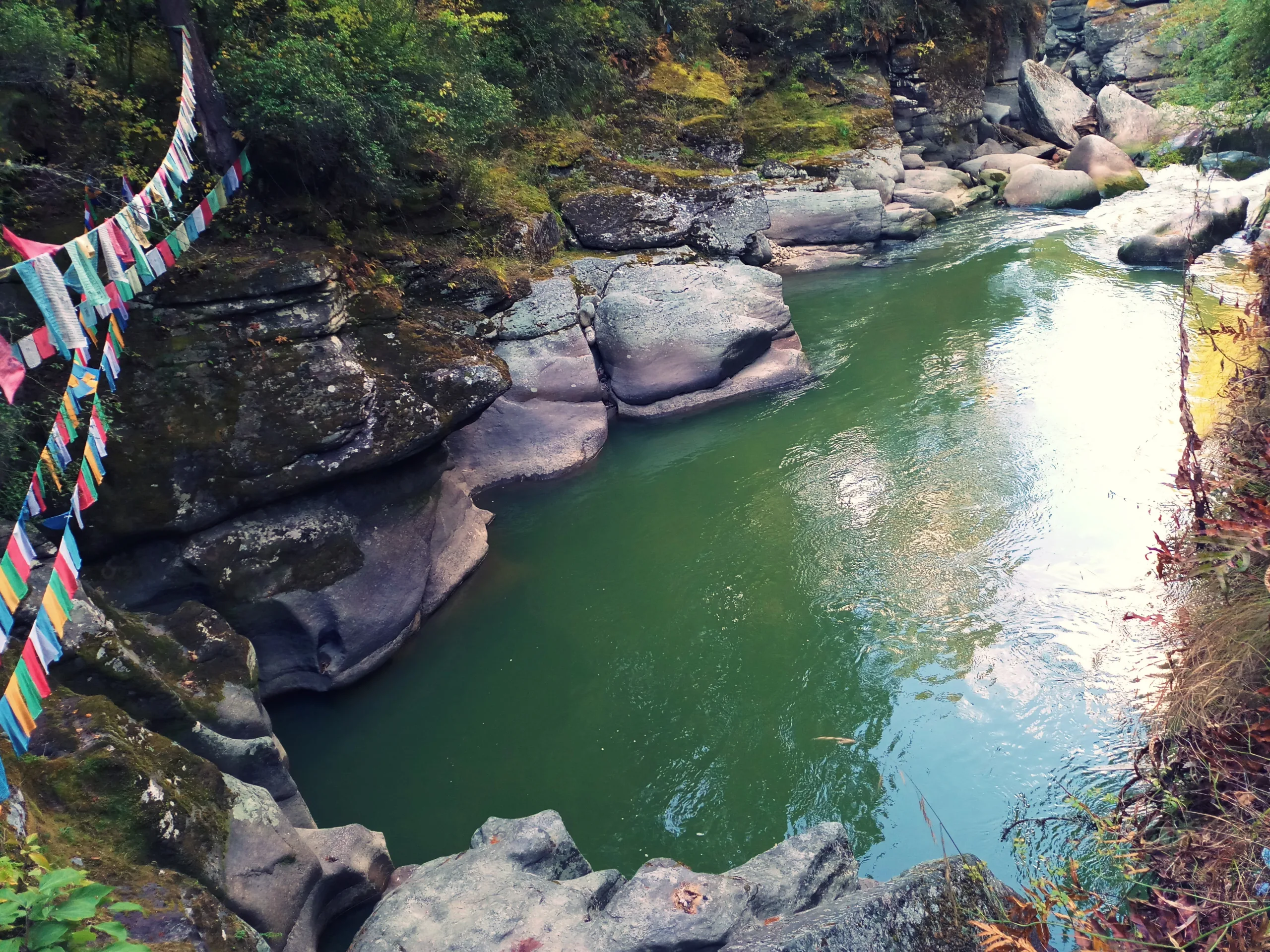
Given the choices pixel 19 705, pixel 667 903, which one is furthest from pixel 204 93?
pixel 667 903

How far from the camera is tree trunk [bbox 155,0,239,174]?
793cm

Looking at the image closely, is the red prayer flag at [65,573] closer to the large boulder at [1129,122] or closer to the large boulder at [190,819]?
the large boulder at [190,819]

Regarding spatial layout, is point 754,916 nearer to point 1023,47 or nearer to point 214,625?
point 214,625

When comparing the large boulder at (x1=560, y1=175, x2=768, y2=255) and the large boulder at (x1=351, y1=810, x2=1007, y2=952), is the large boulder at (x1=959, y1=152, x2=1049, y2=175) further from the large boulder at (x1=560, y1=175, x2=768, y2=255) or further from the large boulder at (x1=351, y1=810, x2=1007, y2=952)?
the large boulder at (x1=351, y1=810, x2=1007, y2=952)

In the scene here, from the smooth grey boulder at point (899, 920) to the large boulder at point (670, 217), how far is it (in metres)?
10.7

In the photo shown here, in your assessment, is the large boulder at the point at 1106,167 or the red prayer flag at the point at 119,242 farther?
the large boulder at the point at 1106,167

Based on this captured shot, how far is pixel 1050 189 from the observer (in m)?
18.9

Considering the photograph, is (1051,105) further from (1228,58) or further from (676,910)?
(676,910)

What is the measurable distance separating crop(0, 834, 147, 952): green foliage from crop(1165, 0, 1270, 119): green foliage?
57.4ft

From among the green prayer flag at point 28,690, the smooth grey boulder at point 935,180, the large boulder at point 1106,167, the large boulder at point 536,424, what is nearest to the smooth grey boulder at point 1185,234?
the large boulder at point 1106,167

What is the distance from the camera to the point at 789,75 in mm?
20578

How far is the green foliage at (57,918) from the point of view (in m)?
2.81

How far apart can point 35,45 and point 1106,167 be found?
2026cm

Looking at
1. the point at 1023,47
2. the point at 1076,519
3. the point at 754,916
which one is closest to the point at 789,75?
the point at 1023,47
